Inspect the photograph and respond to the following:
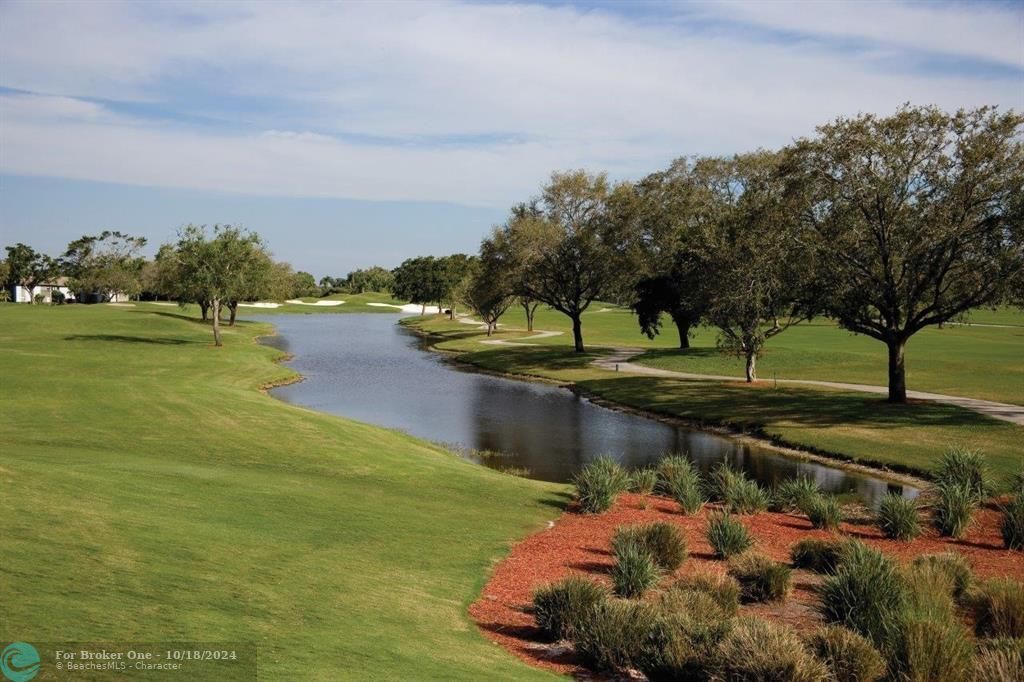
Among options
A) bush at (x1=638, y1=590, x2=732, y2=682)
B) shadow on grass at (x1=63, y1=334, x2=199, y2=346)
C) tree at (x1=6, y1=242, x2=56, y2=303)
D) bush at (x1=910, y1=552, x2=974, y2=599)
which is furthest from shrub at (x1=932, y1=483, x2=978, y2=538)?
tree at (x1=6, y1=242, x2=56, y2=303)

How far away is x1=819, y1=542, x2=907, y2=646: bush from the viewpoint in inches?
456

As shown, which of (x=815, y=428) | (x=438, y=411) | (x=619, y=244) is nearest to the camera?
(x=815, y=428)

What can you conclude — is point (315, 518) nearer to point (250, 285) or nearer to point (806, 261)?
point (806, 261)

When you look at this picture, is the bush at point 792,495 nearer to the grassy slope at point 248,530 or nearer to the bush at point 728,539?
the bush at point 728,539

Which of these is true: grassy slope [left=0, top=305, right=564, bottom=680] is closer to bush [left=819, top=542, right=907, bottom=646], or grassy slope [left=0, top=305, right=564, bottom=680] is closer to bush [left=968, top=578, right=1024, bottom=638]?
bush [left=819, top=542, right=907, bottom=646]

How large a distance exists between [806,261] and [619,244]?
29857mm

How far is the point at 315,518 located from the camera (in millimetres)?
15781

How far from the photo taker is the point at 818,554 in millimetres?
16016

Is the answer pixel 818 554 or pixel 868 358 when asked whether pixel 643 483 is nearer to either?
pixel 818 554

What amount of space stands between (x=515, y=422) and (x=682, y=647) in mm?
30614

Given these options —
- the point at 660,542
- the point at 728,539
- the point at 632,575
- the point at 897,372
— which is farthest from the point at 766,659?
the point at 897,372

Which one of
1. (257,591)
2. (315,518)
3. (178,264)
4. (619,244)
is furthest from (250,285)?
(257,591)

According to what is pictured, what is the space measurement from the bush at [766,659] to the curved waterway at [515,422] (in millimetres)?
17734

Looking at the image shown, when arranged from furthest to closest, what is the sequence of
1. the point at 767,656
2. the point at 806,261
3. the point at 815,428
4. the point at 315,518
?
the point at 806,261 → the point at 815,428 → the point at 315,518 → the point at 767,656
